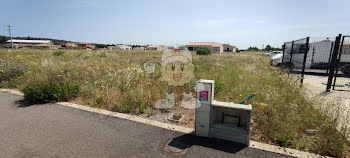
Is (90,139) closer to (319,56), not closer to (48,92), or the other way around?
(48,92)

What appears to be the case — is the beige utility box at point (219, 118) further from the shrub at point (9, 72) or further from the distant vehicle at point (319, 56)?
the shrub at point (9, 72)

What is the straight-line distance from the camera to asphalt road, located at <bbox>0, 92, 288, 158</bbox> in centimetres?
266

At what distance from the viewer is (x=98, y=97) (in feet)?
15.9

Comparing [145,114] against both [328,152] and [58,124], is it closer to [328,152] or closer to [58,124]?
[58,124]

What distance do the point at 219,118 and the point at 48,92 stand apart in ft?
16.7

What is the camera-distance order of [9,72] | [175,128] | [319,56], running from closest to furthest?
[175,128] < [9,72] < [319,56]

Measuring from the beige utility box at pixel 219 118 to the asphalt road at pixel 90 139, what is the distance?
0.14 meters

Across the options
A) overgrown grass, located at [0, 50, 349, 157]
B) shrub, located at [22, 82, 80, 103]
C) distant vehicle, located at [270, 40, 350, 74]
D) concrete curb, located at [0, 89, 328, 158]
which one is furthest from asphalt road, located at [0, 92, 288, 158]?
distant vehicle, located at [270, 40, 350, 74]

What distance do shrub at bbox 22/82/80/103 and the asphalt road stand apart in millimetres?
856

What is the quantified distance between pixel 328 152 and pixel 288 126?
684 mm

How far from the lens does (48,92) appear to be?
501 centimetres

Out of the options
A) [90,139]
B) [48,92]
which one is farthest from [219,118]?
[48,92]

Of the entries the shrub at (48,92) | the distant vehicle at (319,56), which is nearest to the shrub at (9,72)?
the shrub at (48,92)

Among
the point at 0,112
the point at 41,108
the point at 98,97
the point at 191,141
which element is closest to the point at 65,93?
the point at 41,108
